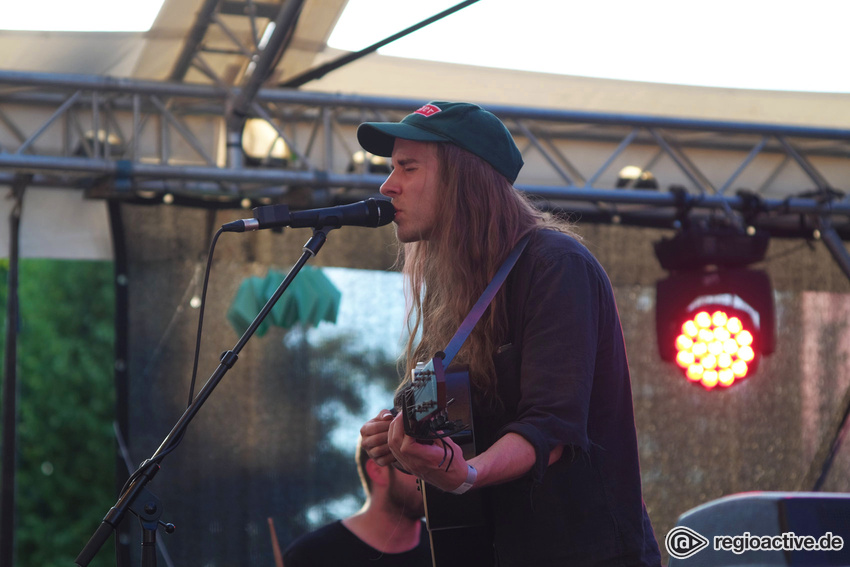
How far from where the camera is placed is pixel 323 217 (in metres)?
2.04

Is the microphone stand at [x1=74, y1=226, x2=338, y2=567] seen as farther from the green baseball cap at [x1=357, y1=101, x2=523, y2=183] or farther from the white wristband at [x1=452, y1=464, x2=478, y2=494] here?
the white wristband at [x1=452, y1=464, x2=478, y2=494]

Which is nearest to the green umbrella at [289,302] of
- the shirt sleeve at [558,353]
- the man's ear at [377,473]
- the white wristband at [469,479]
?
the man's ear at [377,473]

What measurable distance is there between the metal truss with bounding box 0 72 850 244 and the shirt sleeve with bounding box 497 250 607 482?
3227 mm

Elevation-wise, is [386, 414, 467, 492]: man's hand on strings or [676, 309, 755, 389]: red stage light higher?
[676, 309, 755, 389]: red stage light

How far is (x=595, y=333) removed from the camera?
5.52 ft

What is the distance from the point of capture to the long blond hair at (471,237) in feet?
6.04

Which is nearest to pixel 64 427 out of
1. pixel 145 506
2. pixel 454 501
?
pixel 145 506

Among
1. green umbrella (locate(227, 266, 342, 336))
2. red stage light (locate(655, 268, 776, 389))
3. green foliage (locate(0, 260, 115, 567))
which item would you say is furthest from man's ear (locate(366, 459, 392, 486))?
green foliage (locate(0, 260, 115, 567))

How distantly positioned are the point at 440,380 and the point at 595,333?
0.33 m

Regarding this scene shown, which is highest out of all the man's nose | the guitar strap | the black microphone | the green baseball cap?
the green baseball cap

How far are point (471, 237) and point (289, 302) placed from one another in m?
3.08

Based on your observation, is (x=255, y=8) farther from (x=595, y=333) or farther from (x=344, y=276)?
(x=595, y=333)

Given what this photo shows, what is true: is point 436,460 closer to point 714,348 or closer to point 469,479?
point 469,479

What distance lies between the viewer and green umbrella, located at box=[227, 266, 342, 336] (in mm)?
4875
